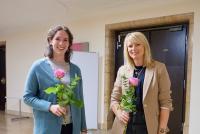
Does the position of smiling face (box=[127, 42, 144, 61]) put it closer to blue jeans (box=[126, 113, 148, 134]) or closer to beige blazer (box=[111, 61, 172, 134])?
beige blazer (box=[111, 61, 172, 134])

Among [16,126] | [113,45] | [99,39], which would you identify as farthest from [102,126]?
[16,126]

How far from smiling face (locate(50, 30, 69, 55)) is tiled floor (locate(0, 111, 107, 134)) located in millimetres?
3368

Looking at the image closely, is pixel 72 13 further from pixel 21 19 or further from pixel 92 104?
pixel 92 104

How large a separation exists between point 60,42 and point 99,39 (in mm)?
3475

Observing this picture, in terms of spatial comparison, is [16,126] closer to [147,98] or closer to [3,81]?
[3,81]

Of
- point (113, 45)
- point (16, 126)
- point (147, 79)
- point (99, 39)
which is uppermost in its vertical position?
point (99, 39)

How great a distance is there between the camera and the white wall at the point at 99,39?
3855 mm

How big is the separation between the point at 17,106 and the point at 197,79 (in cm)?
518

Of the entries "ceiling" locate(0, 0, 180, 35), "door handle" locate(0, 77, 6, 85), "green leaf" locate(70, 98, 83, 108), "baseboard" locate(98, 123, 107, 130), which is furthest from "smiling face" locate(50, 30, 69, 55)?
"door handle" locate(0, 77, 6, 85)

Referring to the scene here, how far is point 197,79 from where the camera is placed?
151 inches

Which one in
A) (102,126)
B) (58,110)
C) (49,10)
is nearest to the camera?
(58,110)

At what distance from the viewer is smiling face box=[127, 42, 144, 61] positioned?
171 centimetres

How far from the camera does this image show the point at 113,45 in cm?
507

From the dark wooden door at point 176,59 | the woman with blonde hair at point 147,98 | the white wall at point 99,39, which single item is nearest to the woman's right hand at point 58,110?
the woman with blonde hair at point 147,98
